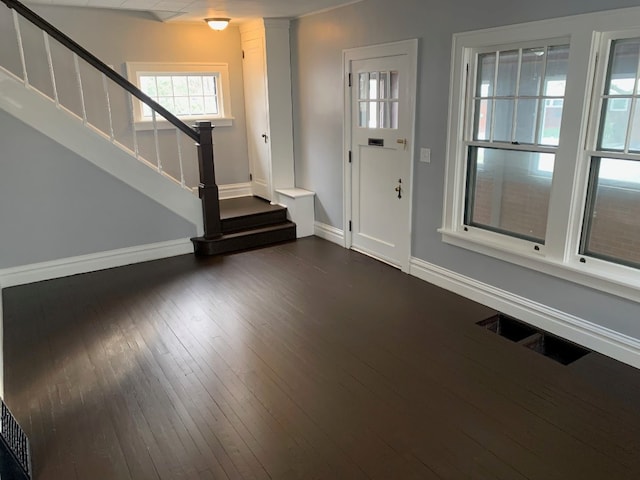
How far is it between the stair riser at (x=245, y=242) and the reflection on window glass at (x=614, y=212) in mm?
3339

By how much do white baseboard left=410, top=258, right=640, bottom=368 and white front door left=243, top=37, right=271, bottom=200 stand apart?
2.59 meters

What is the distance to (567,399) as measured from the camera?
2.68m

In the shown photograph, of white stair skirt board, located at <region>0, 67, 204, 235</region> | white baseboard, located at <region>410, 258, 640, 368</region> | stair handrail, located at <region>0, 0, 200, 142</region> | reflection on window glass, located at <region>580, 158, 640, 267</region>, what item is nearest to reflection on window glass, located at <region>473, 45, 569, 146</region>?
reflection on window glass, located at <region>580, 158, 640, 267</region>

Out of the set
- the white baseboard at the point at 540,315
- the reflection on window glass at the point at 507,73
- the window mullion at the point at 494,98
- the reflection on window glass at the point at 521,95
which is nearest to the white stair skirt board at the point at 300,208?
the white baseboard at the point at 540,315

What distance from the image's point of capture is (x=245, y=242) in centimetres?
542

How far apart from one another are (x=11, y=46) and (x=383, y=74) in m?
3.77

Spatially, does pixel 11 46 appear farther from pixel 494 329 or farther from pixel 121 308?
pixel 494 329

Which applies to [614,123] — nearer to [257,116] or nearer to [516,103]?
[516,103]

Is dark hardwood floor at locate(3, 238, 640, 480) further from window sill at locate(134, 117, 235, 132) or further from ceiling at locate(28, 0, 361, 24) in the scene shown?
ceiling at locate(28, 0, 361, 24)

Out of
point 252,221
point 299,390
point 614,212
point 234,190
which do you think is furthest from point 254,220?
point 614,212

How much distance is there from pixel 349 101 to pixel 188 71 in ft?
7.35

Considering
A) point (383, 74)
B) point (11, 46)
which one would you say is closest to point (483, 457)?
point (383, 74)

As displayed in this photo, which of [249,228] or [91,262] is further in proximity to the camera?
[249,228]

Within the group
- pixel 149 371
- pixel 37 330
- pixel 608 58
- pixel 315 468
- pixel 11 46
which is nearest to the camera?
pixel 315 468
